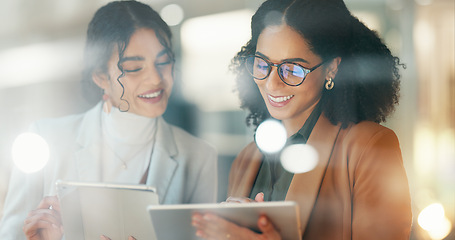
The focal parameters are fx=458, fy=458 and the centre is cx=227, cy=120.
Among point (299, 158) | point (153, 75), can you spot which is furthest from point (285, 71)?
point (153, 75)

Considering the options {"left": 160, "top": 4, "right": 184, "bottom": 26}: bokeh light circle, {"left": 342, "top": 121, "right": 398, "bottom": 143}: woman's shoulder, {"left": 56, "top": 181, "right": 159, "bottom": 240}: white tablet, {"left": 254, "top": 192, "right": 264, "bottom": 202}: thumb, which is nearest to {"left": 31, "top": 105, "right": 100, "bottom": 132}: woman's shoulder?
{"left": 56, "top": 181, "right": 159, "bottom": 240}: white tablet

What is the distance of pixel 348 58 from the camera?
1326mm

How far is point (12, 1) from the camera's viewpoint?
→ 1.80 metres

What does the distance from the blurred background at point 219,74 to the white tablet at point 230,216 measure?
27 cm

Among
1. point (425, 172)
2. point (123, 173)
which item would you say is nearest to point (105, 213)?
point (123, 173)

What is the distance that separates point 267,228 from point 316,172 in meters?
0.24

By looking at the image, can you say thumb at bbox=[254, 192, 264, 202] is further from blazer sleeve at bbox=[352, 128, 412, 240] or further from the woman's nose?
the woman's nose

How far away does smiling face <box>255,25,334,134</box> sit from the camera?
1.33 meters

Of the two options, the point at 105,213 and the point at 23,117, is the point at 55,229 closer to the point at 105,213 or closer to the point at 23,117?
the point at 105,213

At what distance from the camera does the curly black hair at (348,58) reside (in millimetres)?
1323

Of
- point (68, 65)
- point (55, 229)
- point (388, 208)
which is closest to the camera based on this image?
point (388, 208)

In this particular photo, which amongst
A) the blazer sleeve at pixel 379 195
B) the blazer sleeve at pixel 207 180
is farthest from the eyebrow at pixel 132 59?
the blazer sleeve at pixel 379 195

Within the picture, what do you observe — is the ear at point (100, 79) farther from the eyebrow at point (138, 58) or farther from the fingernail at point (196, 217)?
the fingernail at point (196, 217)

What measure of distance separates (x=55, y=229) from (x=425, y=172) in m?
1.25
